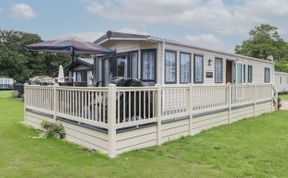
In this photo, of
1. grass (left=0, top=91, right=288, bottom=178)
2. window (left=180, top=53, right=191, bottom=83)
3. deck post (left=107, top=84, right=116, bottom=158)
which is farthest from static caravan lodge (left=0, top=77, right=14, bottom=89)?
deck post (left=107, top=84, right=116, bottom=158)

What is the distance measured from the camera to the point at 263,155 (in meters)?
5.20

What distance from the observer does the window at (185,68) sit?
10.2 m

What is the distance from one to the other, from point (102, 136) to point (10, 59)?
151ft

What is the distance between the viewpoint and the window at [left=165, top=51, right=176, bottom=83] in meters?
9.53

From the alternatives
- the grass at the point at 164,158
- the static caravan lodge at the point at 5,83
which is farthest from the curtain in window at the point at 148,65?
the static caravan lodge at the point at 5,83

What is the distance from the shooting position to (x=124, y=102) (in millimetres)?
5410

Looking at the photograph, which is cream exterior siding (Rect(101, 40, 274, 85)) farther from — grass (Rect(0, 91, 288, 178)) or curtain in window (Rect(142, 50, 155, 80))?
grass (Rect(0, 91, 288, 178))

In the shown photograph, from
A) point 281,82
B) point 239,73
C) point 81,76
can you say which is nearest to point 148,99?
point 239,73

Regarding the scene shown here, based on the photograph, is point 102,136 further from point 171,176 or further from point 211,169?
point 211,169

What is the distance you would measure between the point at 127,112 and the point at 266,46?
35.8 m

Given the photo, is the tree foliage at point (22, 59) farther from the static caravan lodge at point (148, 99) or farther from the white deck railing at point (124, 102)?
the white deck railing at point (124, 102)

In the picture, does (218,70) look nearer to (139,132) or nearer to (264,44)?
(139,132)

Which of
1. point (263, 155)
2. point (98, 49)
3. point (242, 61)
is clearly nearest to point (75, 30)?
point (242, 61)

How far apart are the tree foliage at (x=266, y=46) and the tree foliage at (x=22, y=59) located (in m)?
28.2
